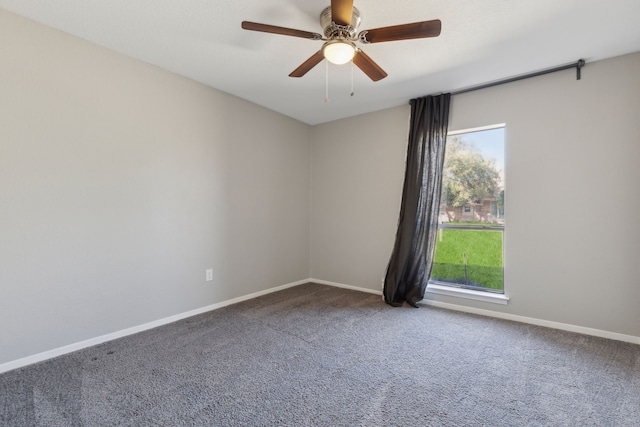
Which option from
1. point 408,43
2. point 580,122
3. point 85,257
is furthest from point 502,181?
point 85,257

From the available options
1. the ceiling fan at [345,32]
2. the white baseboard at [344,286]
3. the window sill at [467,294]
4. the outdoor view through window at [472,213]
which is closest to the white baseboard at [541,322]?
the window sill at [467,294]

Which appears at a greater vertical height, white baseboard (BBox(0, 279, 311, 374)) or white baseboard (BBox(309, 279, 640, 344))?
white baseboard (BBox(0, 279, 311, 374))

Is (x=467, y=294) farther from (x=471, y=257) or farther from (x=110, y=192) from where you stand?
(x=110, y=192)

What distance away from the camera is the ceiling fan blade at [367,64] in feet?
6.50

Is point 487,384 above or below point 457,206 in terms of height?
below

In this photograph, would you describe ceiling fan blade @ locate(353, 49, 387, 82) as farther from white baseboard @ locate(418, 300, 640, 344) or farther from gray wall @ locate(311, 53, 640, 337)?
white baseboard @ locate(418, 300, 640, 344)

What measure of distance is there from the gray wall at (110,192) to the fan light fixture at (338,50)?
1720 mm

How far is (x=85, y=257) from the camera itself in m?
2.24

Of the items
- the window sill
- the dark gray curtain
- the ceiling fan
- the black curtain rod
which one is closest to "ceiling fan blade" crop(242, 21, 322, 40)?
the ceiling fan

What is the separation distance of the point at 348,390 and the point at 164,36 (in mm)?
2802

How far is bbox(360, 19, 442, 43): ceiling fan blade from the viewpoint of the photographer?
1.62 metres

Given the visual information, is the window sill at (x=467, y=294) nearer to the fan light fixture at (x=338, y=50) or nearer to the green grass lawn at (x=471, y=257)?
the green grass lawn at (x=471, y=257)

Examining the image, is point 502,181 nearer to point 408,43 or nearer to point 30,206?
point 408,43

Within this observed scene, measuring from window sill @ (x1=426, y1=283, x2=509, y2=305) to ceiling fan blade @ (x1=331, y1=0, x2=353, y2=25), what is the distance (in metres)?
2.82
